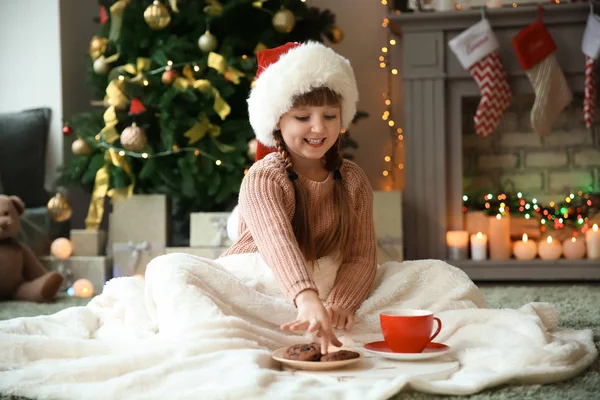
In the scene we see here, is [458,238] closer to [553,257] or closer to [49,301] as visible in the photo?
[553,257]

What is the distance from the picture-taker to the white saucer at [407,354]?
1.39 m

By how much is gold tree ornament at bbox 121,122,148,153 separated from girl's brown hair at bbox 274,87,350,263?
1415mm

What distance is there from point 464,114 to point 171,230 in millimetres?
1504

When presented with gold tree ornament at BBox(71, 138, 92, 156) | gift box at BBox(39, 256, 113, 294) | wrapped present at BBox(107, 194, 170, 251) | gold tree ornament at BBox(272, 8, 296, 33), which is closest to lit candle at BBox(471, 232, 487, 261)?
gold tree ornament at BBox(272, 8, 296, 33)

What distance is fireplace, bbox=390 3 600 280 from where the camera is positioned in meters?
3.43

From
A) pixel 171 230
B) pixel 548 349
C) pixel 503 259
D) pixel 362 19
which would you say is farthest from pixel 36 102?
pixel 548 349

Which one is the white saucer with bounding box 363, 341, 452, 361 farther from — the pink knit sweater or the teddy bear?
the teddy bear

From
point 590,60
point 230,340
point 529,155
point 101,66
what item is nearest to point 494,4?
point 590,60

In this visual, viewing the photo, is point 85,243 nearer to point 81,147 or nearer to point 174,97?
point 81,147

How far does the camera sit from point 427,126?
352cm

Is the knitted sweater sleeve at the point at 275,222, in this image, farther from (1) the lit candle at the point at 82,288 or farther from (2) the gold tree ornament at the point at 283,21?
(2) the gold tree ornament at the point at 283,21

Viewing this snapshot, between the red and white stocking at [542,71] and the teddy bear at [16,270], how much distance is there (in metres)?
2.07

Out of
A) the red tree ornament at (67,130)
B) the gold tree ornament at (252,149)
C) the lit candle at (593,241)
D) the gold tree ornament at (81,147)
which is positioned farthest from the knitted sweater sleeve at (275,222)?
the lit candle at (593,241)

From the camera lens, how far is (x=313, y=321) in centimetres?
139
